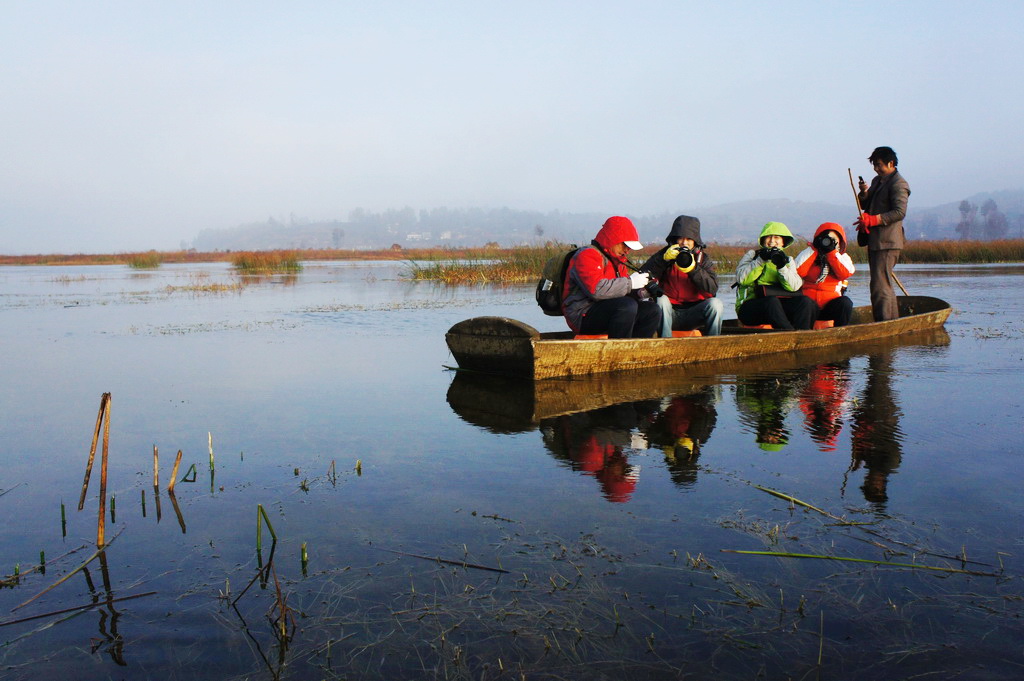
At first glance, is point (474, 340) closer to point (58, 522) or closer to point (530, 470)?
point (530, 470)

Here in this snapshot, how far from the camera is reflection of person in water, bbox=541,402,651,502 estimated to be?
483cm

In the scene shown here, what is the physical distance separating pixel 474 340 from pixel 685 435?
3.08m

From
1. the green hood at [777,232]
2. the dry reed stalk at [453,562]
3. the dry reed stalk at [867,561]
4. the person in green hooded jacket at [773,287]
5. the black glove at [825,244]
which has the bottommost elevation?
the dry reed stalk at [867,561]

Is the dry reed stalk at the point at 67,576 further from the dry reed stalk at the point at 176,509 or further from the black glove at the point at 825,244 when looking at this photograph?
the black glove at the point at 825,244

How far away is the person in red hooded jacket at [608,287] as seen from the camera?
8070 mm

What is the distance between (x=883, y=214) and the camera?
10.7 meters

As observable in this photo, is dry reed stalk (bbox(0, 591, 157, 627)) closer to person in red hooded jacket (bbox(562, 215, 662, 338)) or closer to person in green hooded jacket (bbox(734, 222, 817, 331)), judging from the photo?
person in red hooded jacket (bbox(562, 215, 662, 338))

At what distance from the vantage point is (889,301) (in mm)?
11719

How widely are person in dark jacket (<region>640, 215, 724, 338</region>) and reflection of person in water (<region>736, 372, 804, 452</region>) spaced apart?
3.70 feet

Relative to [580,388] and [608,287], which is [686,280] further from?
[580,388]

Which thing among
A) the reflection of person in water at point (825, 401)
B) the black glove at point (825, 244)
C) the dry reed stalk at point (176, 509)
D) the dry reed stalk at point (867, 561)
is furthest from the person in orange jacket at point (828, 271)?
the dry reed stalk at point (176, 509)

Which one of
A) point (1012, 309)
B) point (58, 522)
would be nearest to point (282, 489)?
point (58, 522)

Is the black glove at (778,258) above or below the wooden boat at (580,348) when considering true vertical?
above

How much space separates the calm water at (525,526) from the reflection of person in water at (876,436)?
0.03 m
